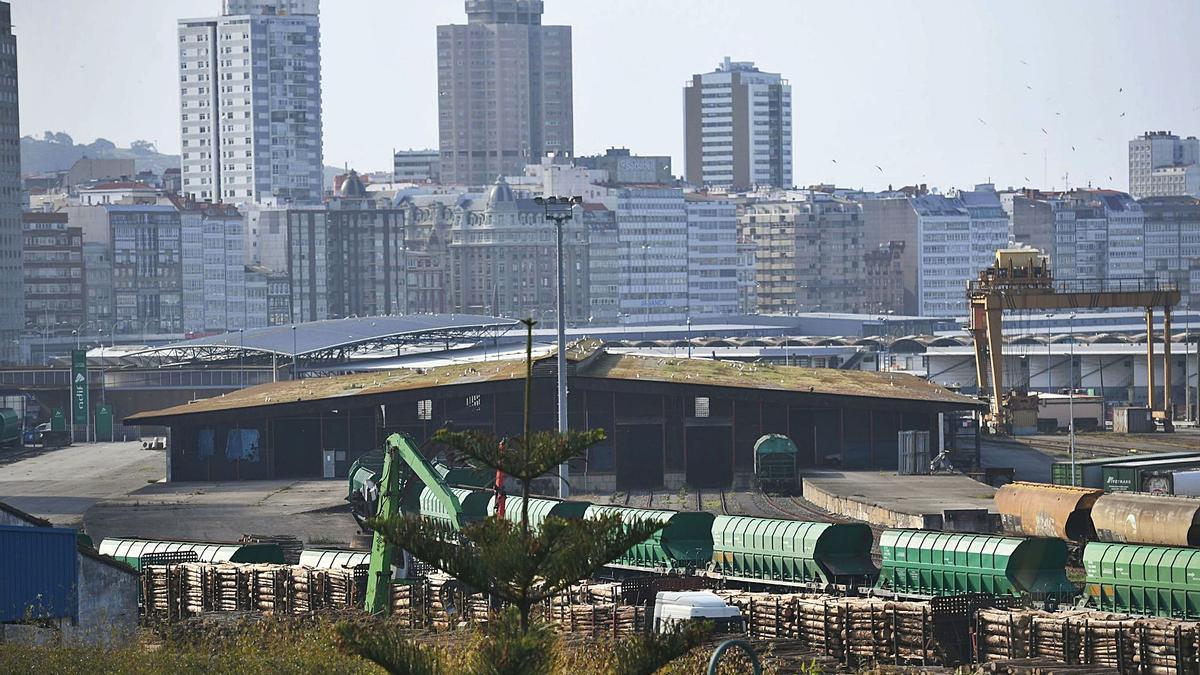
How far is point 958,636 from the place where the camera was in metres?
50.2

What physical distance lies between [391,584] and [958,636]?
1435 centimetres

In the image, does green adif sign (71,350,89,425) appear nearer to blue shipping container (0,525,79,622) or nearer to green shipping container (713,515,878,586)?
green shipping container (713,515,878,586)

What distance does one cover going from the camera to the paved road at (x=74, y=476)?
88438 mm

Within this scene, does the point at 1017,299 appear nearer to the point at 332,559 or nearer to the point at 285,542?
the point at 285,542

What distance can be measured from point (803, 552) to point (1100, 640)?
13087 millimetres

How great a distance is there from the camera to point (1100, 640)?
46625 mm

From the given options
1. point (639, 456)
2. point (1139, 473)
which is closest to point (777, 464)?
point (639, 456)

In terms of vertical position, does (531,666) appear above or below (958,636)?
above

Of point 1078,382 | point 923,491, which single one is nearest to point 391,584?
point 923,491

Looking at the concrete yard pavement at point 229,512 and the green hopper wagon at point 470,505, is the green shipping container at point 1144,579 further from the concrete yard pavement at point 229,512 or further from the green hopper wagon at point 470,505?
the concrete yard pavement at point 229,512

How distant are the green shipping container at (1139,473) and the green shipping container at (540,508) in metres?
23.1

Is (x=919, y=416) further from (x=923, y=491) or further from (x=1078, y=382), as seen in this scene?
(x=1078, y=382)

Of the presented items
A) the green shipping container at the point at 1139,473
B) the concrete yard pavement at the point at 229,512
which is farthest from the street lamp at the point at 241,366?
the green shipping container at the point at 1139,473

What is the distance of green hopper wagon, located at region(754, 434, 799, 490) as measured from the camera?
3575 inches
